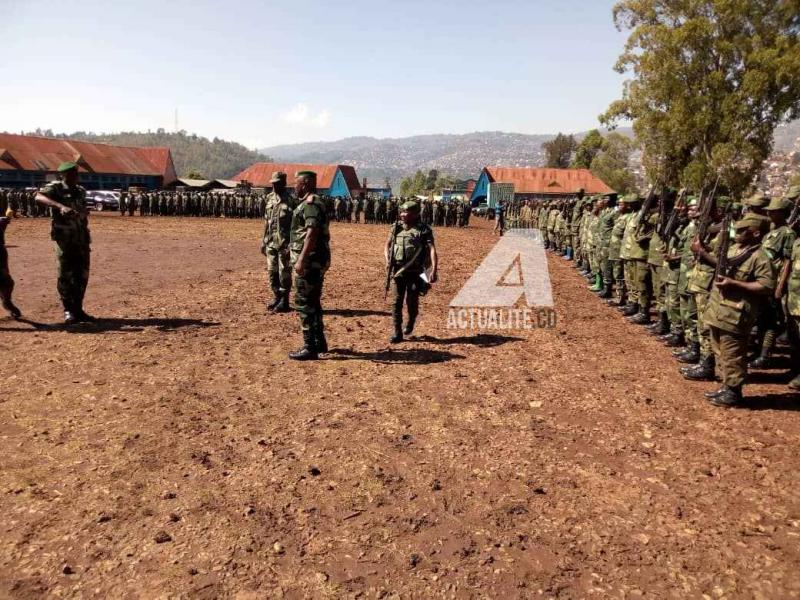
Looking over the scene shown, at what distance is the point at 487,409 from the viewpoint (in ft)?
16.6

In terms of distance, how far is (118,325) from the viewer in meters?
7.51

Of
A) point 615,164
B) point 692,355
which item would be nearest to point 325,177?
point 615,164

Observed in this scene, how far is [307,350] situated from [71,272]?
3.71 meters

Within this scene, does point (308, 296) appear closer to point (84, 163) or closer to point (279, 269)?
point (279, 269)

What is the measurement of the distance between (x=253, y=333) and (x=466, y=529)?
4.87 metres

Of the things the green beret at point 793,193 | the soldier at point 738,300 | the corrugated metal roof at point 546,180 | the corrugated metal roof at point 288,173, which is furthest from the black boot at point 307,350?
the corrugated metal roof at point 288,173

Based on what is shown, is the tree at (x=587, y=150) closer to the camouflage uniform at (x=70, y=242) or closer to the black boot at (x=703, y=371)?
the black boot at (x=703, y=371)

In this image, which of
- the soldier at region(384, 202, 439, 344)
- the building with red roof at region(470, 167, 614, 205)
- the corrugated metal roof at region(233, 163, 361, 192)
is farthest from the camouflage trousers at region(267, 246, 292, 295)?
the corrugated metal roof at region(233, 163, 361, 192)

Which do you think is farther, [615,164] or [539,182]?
[539,182]

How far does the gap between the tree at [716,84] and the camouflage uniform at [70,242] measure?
76.8 ft

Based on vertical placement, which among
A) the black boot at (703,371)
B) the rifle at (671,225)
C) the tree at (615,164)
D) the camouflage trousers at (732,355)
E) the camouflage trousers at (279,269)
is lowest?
the black boot at (703,371)

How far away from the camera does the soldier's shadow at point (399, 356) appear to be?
6402 mm

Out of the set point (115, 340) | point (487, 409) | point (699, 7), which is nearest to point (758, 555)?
point (487, 409)

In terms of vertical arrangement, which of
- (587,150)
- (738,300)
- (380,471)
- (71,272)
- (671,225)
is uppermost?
(587,150)
